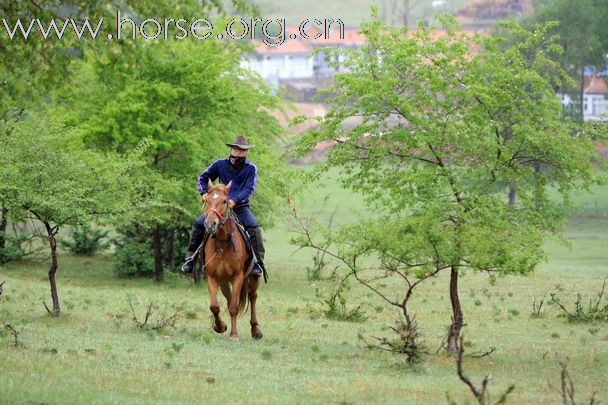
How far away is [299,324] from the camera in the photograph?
21938 mm

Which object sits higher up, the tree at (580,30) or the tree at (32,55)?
the tree at (580,30)

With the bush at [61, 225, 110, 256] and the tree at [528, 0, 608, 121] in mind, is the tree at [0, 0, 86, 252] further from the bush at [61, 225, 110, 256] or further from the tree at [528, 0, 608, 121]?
the tree at [528, 0, 608, 121]

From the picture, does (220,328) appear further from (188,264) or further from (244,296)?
(188,264)

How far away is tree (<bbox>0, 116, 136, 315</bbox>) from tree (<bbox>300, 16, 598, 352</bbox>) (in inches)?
195

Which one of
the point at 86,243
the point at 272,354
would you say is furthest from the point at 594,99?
the point at 272,354

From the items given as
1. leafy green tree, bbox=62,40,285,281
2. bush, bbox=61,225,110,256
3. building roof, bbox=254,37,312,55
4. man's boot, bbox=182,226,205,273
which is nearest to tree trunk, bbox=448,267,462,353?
man's boot, bbox=182,226,205,273

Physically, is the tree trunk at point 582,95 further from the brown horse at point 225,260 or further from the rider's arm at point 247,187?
the rider's arm at point 247,187

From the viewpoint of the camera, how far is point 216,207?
17172 mm

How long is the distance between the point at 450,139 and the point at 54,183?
25.5ft

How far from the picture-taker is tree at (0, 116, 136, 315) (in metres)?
20.6

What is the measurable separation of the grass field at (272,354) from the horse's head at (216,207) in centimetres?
187

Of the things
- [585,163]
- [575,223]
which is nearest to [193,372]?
[585,163]

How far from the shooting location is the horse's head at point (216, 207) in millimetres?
17047

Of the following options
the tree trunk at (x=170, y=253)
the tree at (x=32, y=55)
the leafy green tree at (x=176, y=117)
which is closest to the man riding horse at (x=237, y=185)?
the tree at (x=32, y=55)
